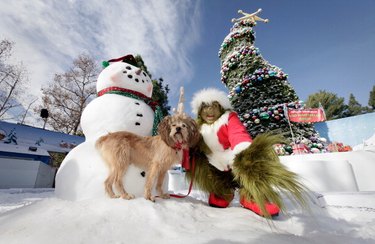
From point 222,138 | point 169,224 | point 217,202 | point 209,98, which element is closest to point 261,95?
point 209,98

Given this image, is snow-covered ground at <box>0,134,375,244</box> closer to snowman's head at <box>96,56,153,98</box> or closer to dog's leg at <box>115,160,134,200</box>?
dog's leg at <box>115,160,134,200</box>

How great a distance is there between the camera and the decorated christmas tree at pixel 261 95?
22.4 feet

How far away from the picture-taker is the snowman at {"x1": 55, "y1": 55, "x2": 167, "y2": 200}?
1.73 metres

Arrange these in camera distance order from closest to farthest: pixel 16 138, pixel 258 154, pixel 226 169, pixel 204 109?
pixel 258 154
pixel 226 169
pixel 204 109
pixel 16 138

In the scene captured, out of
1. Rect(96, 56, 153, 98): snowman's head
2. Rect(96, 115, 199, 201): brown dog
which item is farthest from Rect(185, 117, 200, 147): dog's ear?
Rect(96, 56, 153, 98): snowman's head

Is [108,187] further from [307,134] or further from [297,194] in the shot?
[307,134]

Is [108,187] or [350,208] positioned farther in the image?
[350,208]

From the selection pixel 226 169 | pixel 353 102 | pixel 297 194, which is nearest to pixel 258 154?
pixel 297 194

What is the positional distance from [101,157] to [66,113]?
15425 mm

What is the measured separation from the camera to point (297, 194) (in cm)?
136

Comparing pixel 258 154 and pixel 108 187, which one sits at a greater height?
pixel 258 154

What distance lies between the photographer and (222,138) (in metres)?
1.94

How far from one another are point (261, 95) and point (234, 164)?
6.21m

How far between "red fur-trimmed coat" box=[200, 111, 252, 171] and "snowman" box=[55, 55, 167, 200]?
2.40ft
